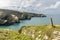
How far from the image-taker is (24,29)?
40.2 feet

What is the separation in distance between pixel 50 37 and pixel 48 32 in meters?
0.43

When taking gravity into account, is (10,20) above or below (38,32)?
below

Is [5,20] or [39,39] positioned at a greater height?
[39,39]

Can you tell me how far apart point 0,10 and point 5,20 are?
453cm

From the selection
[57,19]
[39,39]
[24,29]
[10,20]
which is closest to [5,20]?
[10,20]

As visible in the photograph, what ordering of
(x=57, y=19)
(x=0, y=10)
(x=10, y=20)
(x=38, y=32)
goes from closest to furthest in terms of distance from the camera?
(x=38, y=32)
(x=57, y=19)
(x=10, y=20)
(x=0, y=10)

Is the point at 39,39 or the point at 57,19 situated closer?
the point at 39,39

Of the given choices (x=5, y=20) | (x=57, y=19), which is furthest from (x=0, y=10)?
(x=57, y=19)

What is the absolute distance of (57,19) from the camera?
1881cm

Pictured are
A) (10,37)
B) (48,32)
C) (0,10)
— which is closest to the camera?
(48,32)

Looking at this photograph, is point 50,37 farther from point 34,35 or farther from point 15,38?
point 15,38

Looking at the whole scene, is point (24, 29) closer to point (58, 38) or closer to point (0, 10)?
point (58, 38)

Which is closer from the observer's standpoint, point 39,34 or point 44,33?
point 44,33

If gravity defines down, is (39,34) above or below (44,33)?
below
